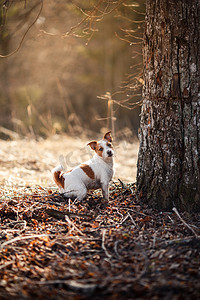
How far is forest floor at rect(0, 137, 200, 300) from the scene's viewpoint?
7.68 ft

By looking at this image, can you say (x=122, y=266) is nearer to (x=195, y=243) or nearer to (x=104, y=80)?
(x=195, y=243)

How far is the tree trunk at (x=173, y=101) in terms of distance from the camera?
3703mm

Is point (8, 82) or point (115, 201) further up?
point (8, 82)

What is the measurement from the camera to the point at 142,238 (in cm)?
321

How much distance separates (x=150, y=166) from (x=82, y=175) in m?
0.98

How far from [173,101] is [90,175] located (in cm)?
154

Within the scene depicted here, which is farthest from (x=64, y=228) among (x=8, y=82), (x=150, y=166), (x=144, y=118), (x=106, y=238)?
(x=8, y=82)

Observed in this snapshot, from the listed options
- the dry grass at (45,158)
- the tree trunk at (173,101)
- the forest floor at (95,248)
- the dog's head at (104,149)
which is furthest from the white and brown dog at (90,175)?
the dry grass at (45,158)

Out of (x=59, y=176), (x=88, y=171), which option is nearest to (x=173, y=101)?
(x=88, y=171)

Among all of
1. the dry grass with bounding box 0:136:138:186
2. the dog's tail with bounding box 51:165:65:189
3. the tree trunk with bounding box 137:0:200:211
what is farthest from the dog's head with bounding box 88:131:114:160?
the dry grass with bounding box 0:136:138:186

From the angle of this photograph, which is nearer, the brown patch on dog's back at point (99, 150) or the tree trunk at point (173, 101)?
the tree trunk at point (173, 101)

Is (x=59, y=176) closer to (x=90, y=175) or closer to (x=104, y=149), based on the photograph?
(x=90, y=175)

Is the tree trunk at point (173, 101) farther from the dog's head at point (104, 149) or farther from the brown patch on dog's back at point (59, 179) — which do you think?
the brown patch on dog's back at point (59, 179)

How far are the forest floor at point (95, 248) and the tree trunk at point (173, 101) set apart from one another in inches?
12.7
